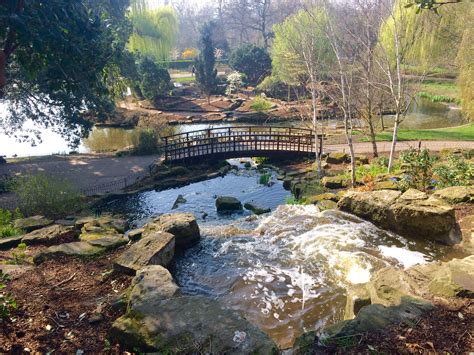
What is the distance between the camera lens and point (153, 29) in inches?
1802

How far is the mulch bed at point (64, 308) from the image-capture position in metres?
3.98

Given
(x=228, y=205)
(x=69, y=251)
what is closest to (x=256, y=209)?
(x=228, y=205)

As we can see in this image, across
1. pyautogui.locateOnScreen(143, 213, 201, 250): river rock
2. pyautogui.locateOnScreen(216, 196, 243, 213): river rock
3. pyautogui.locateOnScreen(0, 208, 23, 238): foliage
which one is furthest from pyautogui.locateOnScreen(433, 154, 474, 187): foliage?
pyautogui.locateOnScreen(0, 208, 23, 238): foliage

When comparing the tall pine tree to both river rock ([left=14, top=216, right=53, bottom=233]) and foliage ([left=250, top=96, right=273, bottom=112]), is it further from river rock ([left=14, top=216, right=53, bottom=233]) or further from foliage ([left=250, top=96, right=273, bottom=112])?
river rock ([left=14, top=216, right=53, bottom=233])

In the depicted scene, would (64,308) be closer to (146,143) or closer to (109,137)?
(146,143)

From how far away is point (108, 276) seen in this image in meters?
6.12

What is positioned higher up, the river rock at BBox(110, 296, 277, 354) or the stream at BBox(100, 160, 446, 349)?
the river rock at BBox(110, 296, 277, 354)

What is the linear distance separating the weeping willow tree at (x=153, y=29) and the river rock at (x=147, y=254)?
4033 centimetres

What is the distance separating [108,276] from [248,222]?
558cm

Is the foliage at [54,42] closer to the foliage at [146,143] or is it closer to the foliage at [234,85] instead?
the foliage at [146,143]

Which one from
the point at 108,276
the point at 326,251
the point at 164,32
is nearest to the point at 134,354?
the point at 108,276

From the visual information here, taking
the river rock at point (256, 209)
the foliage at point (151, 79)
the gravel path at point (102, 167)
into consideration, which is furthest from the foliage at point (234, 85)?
the river rock at point (256, 209)

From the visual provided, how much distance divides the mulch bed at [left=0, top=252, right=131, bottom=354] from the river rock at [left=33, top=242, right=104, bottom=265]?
9.7 inches

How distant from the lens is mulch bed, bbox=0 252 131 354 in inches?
157
